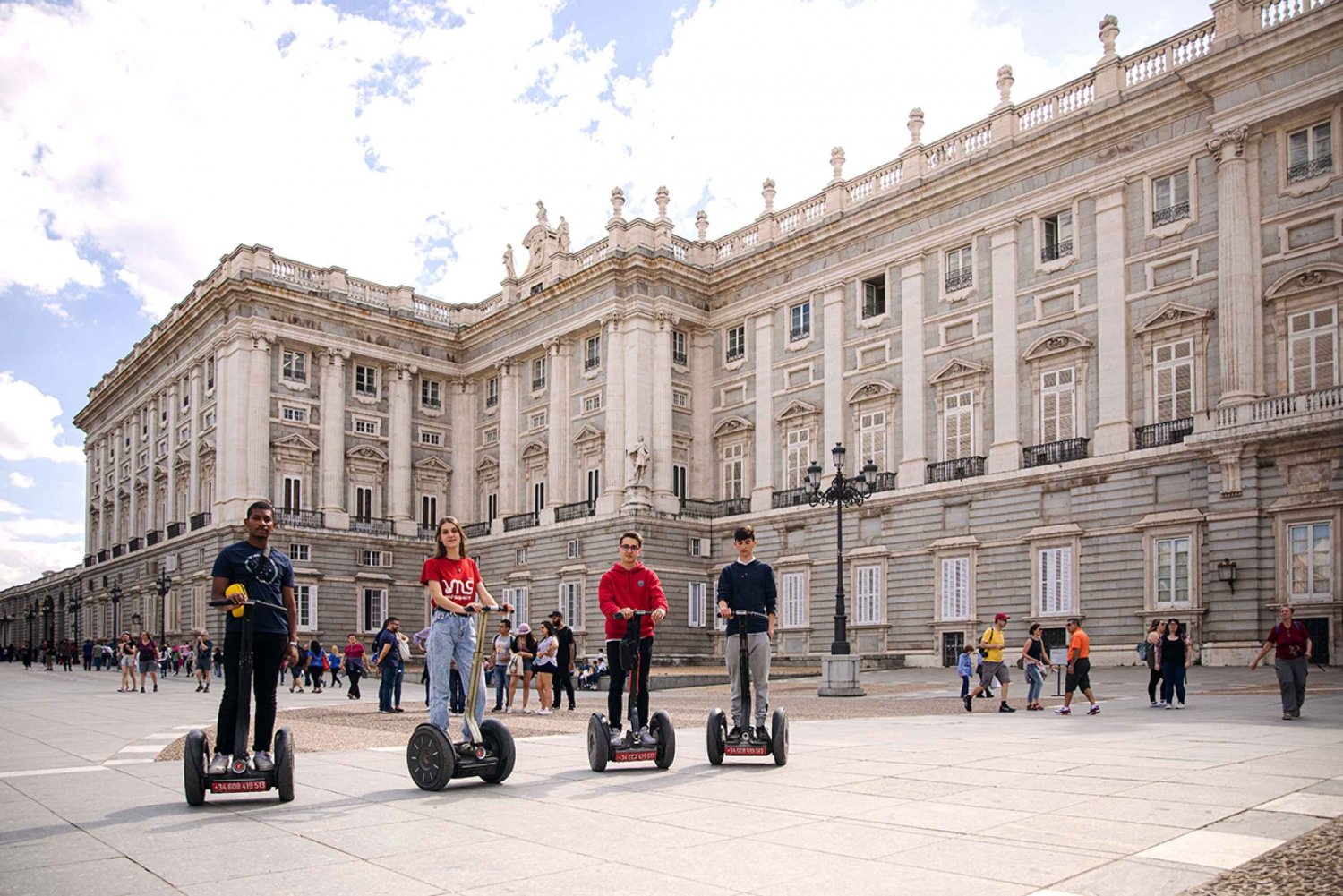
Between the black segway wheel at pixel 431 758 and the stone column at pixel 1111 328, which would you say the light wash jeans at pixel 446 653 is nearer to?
the black segway wheel at pixel 431 758

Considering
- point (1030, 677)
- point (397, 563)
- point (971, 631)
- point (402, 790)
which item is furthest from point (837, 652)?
point (397, 563)

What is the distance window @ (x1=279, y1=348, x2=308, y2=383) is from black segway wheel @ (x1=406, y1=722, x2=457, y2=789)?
4631cm

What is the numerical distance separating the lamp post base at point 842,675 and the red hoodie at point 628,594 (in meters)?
15.3

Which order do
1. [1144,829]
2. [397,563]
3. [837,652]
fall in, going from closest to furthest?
[1144,829], [837,652], [397,563]

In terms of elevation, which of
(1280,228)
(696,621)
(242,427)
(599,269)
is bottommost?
(696,621)

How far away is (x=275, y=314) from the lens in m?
51.1

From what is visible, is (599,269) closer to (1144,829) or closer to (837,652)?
(837,652)

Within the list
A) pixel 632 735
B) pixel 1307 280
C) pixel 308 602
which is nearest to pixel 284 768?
pixel 632 735

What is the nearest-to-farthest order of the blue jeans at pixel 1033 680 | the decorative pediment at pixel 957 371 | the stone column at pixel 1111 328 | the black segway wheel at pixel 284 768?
1. the black segway wheel at pixel 284 768
2. the blue jeans at pixel 1033 680
3. the stone column at pixel 1111 328
4. the decorative pediment at pixel 957 371

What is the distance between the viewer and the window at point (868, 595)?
1513 inches

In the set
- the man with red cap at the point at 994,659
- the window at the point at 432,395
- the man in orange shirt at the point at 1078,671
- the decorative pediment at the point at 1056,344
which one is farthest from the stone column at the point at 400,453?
the man in orange shirt at the point at 1078,671

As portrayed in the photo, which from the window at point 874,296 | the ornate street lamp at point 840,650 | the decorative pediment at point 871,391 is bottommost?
the ornate street lamp at point 840,650

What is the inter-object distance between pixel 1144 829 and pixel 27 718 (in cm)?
1674

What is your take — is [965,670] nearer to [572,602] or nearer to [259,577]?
[259,577]
